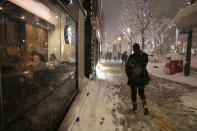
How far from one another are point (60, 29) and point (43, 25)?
1.62ft

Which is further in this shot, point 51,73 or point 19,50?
point 51,73

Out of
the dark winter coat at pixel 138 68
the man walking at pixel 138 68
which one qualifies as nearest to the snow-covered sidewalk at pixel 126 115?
the man walking at pixel 138 68

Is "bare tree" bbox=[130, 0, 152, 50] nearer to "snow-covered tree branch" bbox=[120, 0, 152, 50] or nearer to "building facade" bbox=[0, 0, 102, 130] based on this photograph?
"snow-covered tree branch" bbox=[120, 0, 152, 50]

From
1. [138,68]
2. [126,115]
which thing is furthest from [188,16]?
[126,115]

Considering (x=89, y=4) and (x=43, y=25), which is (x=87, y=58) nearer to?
(x=89, y=4)

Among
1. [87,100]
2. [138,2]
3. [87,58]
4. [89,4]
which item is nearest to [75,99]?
[87,100]

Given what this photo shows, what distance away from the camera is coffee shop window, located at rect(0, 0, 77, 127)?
164 centimetres

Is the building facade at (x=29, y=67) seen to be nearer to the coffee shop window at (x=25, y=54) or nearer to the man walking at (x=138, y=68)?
the coffee shop window at (x=25, y=54)

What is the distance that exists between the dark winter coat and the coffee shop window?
2.18 metres

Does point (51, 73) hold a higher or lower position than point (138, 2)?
lower

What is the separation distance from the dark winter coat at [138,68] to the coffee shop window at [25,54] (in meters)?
2.18

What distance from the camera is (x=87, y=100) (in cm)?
493

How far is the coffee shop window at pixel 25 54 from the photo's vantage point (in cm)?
164

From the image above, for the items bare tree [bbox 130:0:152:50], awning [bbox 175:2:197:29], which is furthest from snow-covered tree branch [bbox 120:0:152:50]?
awning [bbox 175:2:197:29]
